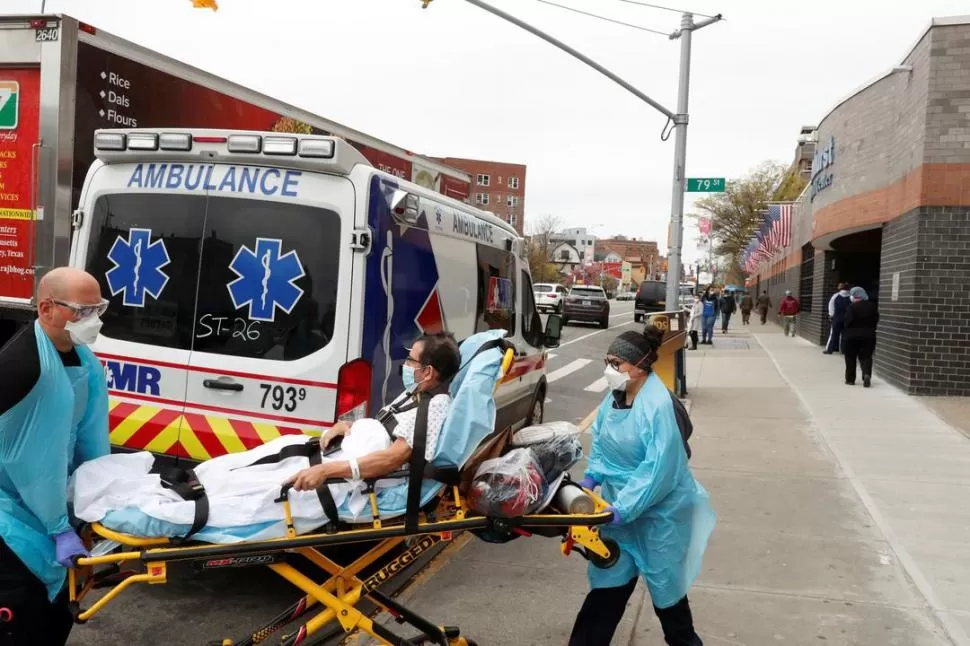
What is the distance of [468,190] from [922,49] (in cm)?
779

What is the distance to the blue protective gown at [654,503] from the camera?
10.6 ft

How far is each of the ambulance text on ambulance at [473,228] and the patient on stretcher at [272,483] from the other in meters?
2.56

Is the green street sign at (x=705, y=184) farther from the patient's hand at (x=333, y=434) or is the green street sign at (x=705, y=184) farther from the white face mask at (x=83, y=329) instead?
the white face mask at (x=83, y=329)

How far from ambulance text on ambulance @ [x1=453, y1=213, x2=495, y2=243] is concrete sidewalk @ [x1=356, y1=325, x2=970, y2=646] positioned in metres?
2.30

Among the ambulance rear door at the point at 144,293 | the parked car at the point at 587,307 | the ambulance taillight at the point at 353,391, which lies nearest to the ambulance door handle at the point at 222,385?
the ambulance rear door at the point at 144,293

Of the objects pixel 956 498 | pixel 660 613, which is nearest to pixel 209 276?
pixel 660 613

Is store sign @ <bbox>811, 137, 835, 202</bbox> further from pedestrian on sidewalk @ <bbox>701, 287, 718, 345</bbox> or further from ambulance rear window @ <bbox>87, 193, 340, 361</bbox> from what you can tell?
ambulance rear window @ <bbox>87, 193, 340, 361</bbox>

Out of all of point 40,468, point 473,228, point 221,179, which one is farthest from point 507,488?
point 473,228

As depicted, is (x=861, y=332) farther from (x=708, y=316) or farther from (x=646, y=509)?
(x=646, y=509)

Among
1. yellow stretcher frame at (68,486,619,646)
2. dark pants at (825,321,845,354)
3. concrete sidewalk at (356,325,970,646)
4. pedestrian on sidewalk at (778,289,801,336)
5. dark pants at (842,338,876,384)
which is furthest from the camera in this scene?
pedestrian on sidewalk at (778,289,801,336)

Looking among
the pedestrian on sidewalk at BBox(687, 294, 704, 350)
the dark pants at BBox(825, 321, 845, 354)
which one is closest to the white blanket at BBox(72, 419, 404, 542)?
the dark pants at BBox(825, 321, 845, 354)

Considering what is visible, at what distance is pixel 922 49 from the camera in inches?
512

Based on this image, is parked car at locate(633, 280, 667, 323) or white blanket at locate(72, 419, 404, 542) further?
parked car at locate(633, 280, 667, 323)

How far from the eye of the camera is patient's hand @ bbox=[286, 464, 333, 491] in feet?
9.87
